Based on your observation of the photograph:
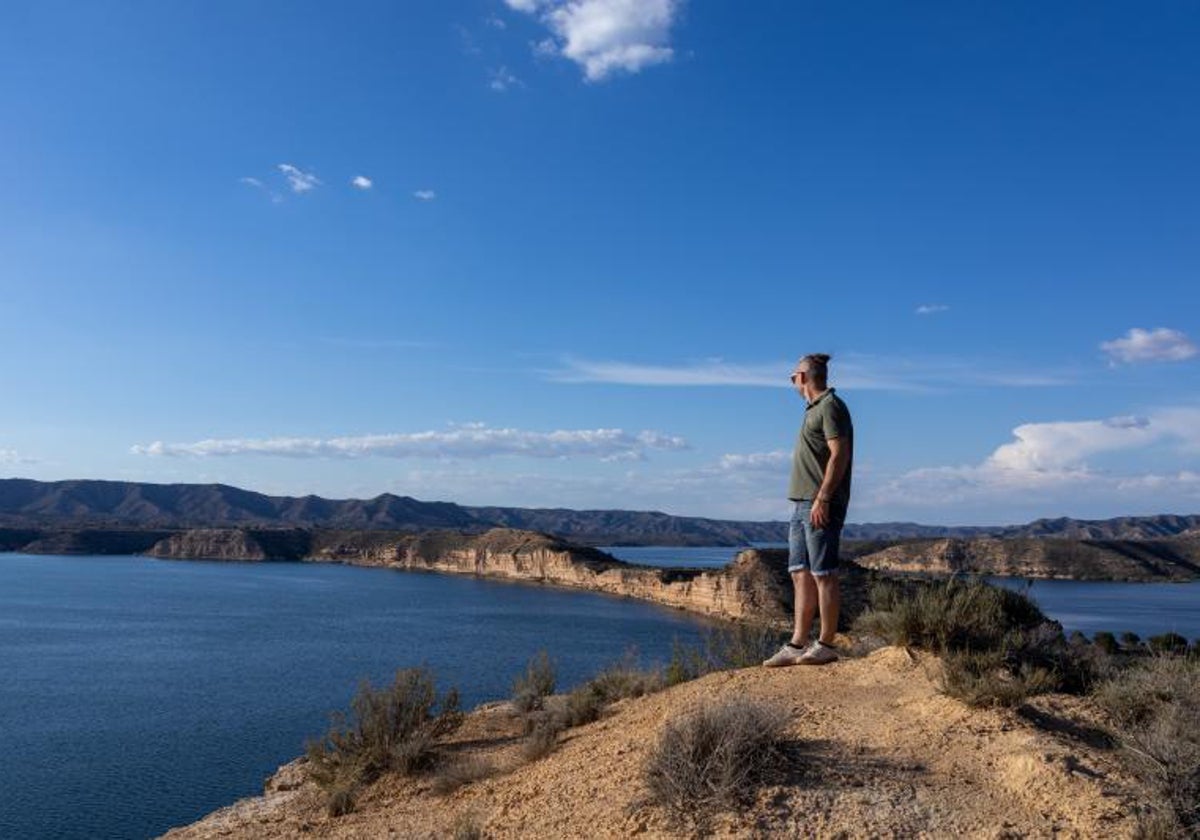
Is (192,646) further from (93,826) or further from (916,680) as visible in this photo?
(916,680)

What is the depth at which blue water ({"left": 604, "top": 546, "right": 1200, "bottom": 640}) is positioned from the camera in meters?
57.1

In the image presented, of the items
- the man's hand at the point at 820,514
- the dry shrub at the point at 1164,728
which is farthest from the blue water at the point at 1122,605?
the man's hand at the point at 820,514

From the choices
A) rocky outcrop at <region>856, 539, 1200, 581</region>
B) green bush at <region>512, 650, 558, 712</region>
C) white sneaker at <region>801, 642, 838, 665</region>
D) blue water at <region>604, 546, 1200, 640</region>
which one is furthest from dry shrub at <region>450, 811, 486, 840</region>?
rocky outcrop at <region>856, 539, 1200, 581</region>

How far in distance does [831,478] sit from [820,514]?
27 centimetres

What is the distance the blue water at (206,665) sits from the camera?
1797cm

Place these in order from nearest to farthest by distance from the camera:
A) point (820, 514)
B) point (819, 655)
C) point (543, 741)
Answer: point (820, 514), point (819, 655), point (543, 741)

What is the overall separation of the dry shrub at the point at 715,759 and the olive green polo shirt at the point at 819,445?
1875mm

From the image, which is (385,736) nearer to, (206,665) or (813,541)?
(813,541)

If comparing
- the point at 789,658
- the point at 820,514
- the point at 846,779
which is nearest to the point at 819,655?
the point at 789,658

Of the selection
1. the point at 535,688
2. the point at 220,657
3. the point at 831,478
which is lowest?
the point at 220,657

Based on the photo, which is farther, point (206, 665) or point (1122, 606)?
point (1122, 606)

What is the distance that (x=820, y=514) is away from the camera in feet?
21.3

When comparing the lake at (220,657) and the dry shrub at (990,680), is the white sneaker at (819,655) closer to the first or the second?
the dry shrub at (990,680)

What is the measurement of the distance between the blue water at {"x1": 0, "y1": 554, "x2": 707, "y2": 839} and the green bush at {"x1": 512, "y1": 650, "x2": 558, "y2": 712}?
7112 mm
